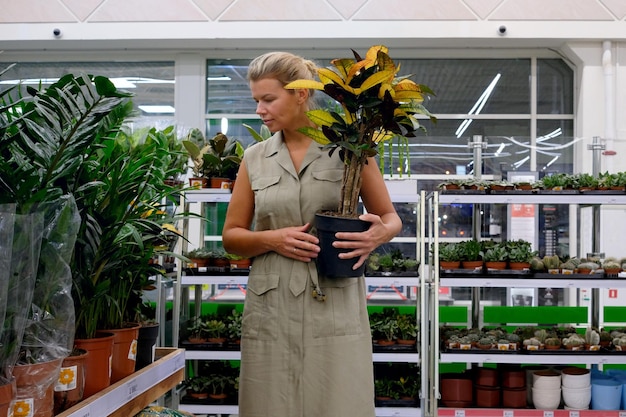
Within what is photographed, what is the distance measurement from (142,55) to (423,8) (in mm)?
2834

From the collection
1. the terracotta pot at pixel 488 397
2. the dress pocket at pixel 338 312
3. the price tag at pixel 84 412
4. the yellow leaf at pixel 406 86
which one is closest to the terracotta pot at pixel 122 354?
the price tag at pixel 84 412

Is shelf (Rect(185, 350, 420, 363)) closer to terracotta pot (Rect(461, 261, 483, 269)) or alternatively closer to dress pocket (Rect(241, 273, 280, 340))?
terracotta pot (Rect(461, 261, 483, 269))

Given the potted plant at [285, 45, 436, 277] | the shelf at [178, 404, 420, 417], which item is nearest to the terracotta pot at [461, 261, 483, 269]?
the shelf at [178, 404, 420, 417]

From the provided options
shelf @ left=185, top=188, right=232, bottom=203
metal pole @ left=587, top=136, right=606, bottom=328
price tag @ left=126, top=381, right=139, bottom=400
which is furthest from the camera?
metal pole @ left=587, top=136, right=606, bottom=328

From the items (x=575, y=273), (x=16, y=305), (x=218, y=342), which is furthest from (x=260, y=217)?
(x=575, y=273)

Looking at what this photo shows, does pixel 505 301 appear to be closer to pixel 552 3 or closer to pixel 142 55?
pixel 552 3

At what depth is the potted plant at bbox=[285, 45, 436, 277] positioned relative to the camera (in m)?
1.66

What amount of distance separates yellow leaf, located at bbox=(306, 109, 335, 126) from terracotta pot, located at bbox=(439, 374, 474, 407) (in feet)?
9.35

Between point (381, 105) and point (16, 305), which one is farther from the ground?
point (381, 105)

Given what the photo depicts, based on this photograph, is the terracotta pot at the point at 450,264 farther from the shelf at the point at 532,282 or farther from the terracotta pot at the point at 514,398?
the terracotta pot at the point at 514,398

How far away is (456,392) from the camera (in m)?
4.10

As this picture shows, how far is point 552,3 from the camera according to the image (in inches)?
238

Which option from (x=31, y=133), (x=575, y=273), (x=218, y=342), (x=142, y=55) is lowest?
(x=218, y=342)

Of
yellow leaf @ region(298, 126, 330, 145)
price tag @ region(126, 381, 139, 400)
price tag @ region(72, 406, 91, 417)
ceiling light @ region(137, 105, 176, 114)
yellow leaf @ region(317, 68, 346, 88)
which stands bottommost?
price tag @ region(126, 381, 139, 400)
